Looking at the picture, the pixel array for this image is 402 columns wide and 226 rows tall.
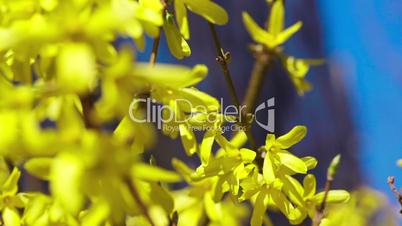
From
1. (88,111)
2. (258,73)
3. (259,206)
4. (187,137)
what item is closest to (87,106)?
(88,111)

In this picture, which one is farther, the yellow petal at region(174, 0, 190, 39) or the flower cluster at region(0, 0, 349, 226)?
the yellow petal at region(174, 0, 190, 39)

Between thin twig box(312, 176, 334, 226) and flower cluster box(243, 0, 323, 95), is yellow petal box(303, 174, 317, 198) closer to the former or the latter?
thin twig box(312, 176, 334, 226)

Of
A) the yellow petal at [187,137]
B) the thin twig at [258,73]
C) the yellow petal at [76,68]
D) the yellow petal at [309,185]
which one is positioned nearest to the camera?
the yellow petal at [76,68]

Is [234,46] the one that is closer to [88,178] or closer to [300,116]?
[300,116]

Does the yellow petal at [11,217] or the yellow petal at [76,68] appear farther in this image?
the yellow petal at [11,217]

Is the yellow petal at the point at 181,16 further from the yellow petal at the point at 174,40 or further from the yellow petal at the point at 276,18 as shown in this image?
the yellow petal at the point at 276,18

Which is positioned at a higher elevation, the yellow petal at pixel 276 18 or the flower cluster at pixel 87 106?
the flower cluster at pixel 87 106

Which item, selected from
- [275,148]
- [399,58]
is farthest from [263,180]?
[399,58]

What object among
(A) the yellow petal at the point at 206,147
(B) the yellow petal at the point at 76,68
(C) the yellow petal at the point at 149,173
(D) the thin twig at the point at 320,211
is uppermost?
(B) the yellow petal at the point at 76,68

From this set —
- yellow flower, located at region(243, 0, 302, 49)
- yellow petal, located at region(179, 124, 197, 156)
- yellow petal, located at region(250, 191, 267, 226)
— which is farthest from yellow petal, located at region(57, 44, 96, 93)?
yellow flower, located at region(243, 0, 302, 49)

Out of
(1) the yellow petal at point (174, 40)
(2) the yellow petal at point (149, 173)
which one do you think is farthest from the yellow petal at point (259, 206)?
(2) the yellow petal at point (149, 173)

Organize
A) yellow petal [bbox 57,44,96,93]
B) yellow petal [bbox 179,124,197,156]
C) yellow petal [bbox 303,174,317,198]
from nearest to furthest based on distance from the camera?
1. yellow petal [bbox 57,44,96,93]
2. yellow petal [bbox 179,124,197,156]
3. yellow petal [bbox 303,174,317,198]
